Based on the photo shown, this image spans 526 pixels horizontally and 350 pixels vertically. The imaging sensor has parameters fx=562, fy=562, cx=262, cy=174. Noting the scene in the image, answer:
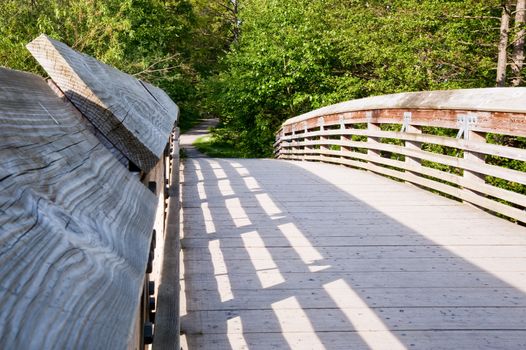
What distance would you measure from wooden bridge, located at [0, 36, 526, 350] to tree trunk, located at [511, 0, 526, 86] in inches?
157

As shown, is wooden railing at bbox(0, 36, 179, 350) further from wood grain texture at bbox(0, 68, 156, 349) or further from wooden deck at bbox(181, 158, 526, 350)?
wooden deck at bbox(181, 158, 526, 350)

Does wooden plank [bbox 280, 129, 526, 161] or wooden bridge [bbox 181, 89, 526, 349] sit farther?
wooden plank [bbox 280, 129, 526, 161]

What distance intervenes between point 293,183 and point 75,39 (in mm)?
8454

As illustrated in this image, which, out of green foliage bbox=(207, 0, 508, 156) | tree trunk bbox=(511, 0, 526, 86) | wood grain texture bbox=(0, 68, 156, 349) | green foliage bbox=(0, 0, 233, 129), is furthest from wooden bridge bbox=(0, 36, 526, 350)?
green foliage bbox=(0, 0, 233, 129)

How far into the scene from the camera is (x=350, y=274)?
3926mm

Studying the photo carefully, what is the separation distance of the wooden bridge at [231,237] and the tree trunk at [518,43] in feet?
13.1

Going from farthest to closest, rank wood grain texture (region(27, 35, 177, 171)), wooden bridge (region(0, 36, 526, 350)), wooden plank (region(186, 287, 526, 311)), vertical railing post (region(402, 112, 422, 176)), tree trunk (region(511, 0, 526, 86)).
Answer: tree trunk (region(511, 0, 526, 86))
vertical railing post (region(402, 112, 422, 176))
wooden plank (region(186, 287, 526, 311))
wood grain texture (region(27, 35, 177, 171))
wooden bridge (region(0, 36, 526, 350))

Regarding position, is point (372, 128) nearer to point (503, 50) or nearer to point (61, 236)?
point (503, 50)

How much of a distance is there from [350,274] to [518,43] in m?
10.1

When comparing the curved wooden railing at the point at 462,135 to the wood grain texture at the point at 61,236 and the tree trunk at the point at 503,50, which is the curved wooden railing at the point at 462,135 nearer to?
the tree trunk at the point at 503,50

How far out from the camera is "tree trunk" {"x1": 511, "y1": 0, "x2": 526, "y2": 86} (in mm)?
11195

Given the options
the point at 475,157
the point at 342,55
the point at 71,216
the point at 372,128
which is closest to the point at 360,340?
the point at 71,216

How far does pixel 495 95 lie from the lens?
520 cm

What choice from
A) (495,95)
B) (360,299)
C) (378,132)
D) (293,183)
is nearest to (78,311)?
(360,299)
